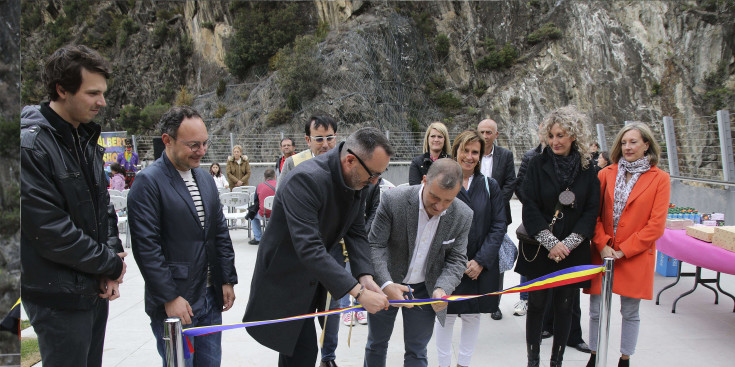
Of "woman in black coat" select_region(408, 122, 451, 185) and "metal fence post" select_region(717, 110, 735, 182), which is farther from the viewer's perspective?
"metal fence post" select_region(717, 110, 735, 182)

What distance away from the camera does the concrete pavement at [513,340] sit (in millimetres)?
3744

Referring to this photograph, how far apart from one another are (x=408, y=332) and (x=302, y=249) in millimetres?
1055

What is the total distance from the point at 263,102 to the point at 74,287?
28835mm

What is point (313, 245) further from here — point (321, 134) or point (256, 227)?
point (256, 227)

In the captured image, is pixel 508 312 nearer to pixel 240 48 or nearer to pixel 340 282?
pixel 340 282

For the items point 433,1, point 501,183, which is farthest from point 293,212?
point 433,1

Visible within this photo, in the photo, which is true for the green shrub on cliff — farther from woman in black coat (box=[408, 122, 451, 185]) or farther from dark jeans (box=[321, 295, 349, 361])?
dark jeans (box=[321, 295, 349, 361])

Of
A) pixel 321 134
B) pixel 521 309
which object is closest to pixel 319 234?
pixel 321 134

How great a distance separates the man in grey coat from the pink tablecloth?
2.67 meters

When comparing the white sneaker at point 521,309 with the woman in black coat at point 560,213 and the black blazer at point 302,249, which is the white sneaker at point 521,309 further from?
the black blazer at point 302,249

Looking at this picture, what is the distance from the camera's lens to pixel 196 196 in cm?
257

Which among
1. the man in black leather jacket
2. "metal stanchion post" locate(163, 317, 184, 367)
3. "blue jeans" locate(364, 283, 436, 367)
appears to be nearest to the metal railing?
"blue jeans" locate(364, 283, 436, 367)

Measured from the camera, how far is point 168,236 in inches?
94.7

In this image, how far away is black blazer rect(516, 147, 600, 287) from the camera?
3.32 m
